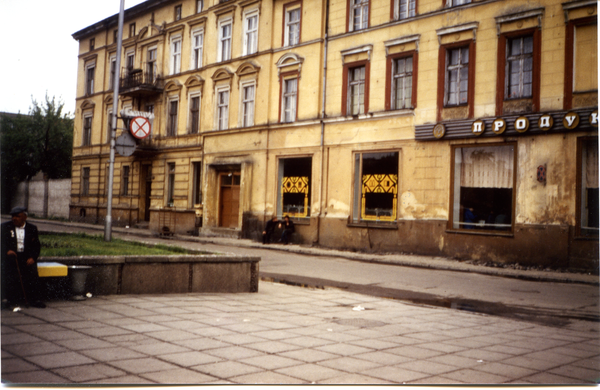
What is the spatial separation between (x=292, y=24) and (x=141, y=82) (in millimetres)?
10987

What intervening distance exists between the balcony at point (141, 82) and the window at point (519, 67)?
19.8 metres

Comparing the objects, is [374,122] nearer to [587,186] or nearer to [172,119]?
[587,186]

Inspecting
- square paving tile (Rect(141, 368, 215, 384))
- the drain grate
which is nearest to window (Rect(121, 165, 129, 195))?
the drain grate

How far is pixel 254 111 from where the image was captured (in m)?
26.9

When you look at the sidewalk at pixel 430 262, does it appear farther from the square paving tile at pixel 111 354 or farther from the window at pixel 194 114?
the square paving tile at pixel 111 354

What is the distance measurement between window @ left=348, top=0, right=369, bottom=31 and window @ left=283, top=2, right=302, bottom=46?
9.36 feet

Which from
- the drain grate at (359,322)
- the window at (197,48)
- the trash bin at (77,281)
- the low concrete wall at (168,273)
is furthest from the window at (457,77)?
the window at (197,48)

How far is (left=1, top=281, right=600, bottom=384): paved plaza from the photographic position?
16.4 ft

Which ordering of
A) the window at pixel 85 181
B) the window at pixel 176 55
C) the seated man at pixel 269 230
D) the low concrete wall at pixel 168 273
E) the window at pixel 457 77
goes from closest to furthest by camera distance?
the low concrete wall at pixel 168 273
the window at pixel 457 77
the seated man at pixel 269 230
the window at pixel 176 55
the window at pixel 85 181

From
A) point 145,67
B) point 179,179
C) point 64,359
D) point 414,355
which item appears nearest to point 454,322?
point 414,355

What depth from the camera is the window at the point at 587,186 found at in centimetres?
1612

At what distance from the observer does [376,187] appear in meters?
22.0

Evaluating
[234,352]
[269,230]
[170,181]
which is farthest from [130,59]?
[234,352]

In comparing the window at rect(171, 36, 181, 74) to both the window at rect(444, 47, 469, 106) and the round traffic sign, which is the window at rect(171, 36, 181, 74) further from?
the window at rect(444, 47, 469, 106)
